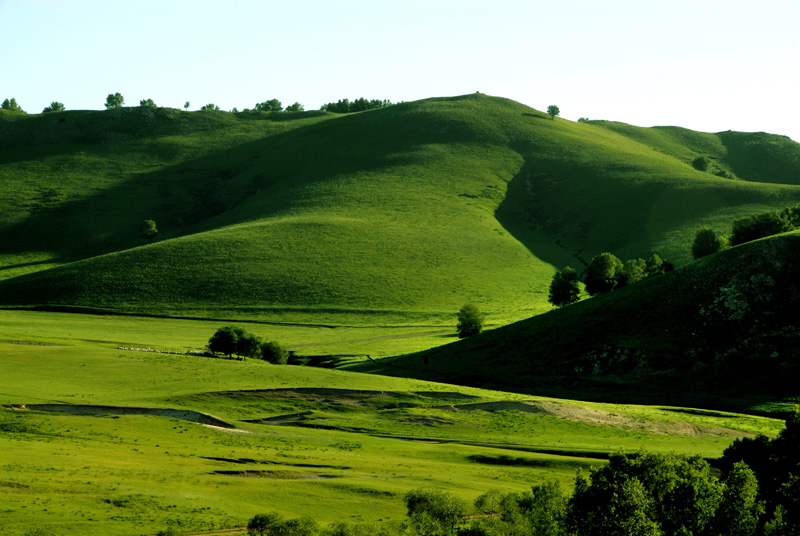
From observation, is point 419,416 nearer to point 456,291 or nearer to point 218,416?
point 218,416

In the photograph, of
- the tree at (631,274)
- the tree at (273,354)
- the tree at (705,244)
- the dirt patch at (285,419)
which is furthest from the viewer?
the tree at (705,244)

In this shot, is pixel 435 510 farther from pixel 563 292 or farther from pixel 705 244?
pixel 705 244

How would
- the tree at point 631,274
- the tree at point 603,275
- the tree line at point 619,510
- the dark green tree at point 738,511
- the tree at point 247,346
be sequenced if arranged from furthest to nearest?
the tree at point 603,275
the tree at point 631,274
the tree at point 247,346
the dark green tree at point 738,511
the tree line at point 619,510

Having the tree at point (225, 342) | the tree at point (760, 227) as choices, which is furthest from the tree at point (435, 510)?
the tree at point (760, 227)

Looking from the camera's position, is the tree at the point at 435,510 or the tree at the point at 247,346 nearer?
the tree at the point at 435,510

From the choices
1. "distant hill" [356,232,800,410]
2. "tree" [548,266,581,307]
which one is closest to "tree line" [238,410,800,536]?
"distant hill" [356,232,800,410]

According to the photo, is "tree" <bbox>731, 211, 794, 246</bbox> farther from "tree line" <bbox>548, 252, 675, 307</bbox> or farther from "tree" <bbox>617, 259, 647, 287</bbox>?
"tree" <bbox>617, 259, 647, 287</bbox>

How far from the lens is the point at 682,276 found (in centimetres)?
9731

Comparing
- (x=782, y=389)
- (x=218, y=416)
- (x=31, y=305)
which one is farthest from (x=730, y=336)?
(x=31, y=305)

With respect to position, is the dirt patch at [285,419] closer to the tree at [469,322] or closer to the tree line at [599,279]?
the tree at [469,322]

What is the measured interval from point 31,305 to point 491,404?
313 feet

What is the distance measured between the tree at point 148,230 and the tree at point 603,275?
11092cm

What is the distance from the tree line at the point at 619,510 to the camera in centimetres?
3447

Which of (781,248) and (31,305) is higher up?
(781,248)
